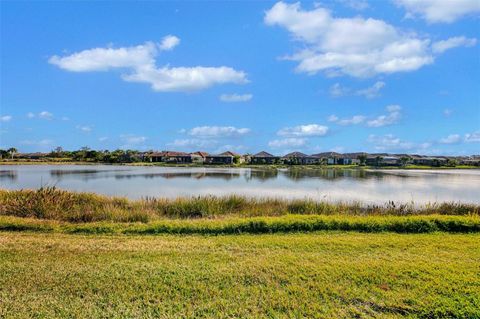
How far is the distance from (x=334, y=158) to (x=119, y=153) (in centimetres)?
6074

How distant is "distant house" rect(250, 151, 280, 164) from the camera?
3543 inches

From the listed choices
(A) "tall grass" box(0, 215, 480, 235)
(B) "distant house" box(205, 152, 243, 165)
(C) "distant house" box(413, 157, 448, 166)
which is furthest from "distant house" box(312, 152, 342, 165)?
(A) "tall grass" box(0, 215, 480, 235)

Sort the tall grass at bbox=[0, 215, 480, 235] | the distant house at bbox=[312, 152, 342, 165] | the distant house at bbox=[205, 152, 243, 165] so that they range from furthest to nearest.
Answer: the distant house at bbox=[312, 152, 342, 165] < the distant house at bbox=[205, 152, 243, 165] < the tall grass at bbox=[0, 215, 480, 235]

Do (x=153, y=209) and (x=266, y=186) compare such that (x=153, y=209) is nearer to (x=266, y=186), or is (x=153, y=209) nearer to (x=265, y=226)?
(x=265, y=226)

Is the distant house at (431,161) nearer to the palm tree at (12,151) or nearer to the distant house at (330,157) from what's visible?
the distant house at (330,157)

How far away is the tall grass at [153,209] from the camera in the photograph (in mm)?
10203

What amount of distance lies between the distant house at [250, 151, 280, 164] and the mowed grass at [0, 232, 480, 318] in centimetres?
8209

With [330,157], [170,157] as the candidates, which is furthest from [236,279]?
[330,157]

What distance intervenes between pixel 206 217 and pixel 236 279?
6.08 m

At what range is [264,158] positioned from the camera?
9212cm

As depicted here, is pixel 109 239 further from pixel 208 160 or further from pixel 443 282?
pixel 208 160

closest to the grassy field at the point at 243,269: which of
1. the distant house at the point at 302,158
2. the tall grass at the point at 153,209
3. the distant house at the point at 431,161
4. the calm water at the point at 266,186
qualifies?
the tall grass at the point at 153,209

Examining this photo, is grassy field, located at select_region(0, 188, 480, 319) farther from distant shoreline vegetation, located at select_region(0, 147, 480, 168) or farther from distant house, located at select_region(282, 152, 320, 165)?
distant house, located at select_region(282, 152, 320, 165)

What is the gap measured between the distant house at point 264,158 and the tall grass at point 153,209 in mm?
75634
